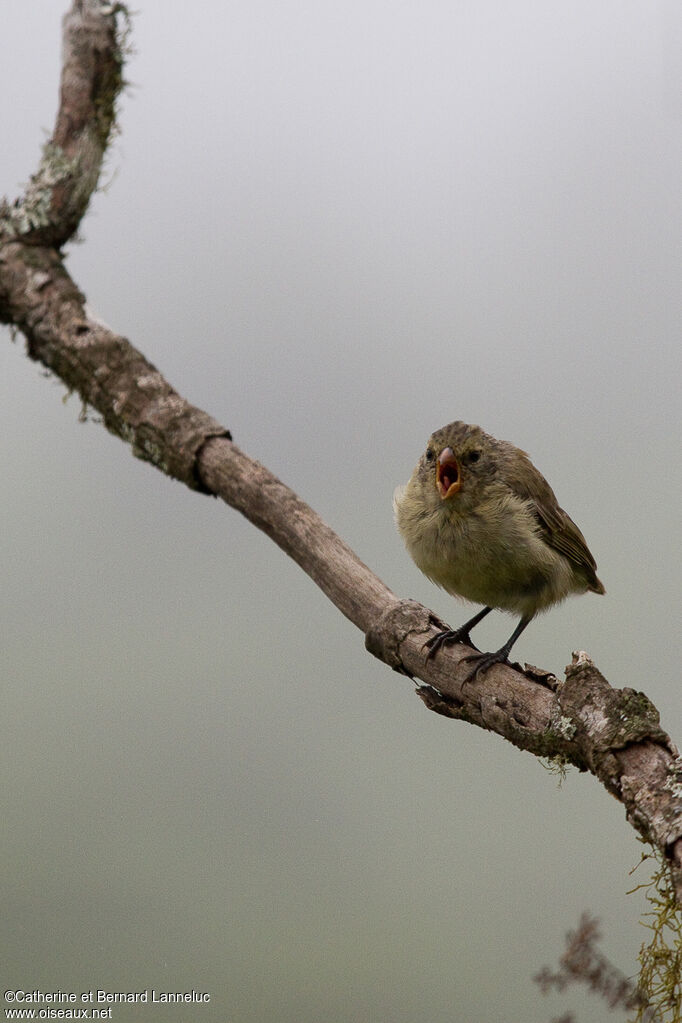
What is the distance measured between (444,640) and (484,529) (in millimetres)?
419

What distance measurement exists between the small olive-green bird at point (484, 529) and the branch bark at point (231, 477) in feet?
0.66

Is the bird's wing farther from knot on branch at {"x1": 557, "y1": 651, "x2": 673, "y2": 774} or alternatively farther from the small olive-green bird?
knot on branch at {"x1": 557, "y1": 651, "x2": 673, "y2": 774}

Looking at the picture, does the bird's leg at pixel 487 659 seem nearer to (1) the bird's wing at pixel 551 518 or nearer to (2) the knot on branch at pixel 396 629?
(2) the knot on branch at pixel 396 629

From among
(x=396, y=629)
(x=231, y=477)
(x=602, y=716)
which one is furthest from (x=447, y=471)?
(x=602, y=716)

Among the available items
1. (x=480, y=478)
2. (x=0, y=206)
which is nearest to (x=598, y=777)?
(x=480, y=478)

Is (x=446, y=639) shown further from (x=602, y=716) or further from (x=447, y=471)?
(x=602, y=716)

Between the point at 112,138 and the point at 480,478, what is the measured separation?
2.56 m

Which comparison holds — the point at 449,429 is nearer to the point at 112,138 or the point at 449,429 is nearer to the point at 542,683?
the point at 542,683

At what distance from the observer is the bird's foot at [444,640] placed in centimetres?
319

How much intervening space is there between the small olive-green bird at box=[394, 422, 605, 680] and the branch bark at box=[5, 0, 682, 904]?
0.66 feet

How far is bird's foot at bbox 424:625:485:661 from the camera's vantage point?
319cm

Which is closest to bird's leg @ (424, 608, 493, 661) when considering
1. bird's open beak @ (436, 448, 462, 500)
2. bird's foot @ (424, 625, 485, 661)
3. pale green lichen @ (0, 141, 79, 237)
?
bird's foot @ (424, 625, 485, 661)

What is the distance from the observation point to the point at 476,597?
345 cm

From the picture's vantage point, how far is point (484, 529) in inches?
131
